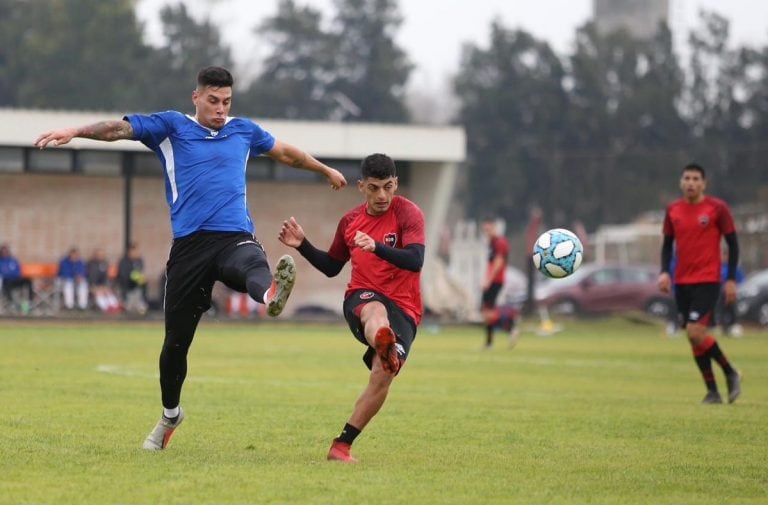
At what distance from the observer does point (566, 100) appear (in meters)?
71.8

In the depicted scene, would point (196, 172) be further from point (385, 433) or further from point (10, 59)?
point (10, 59)

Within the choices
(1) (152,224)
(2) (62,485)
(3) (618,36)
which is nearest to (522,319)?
(1) (152,224)

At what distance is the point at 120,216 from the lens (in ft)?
124

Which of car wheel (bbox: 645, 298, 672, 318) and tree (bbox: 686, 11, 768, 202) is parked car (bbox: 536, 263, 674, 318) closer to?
car wheel (bbox: 645, 298, 672, 318)

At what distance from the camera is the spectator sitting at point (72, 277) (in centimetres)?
3416

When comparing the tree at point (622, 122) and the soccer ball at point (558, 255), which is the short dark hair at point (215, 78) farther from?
the tree at point (622, 122)

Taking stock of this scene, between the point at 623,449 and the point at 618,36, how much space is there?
6628 centimetres

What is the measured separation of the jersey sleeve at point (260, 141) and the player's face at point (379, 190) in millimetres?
962

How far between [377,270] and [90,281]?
26519 millimetres

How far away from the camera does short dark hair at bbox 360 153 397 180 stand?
8555 millimetres

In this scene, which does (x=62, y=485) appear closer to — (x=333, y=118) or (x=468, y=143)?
(x=468, y=143)

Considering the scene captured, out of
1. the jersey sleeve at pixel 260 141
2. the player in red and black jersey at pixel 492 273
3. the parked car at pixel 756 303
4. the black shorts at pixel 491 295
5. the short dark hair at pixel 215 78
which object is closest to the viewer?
the short dark hair at pixel 215 78

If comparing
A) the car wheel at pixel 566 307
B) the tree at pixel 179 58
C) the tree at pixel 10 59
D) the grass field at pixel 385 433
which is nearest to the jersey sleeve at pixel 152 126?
the grass field at pixel 385 433

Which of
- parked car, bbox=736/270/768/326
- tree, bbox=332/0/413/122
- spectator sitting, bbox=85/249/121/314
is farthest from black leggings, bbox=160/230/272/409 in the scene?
tree, bbox=332/0/413/122
